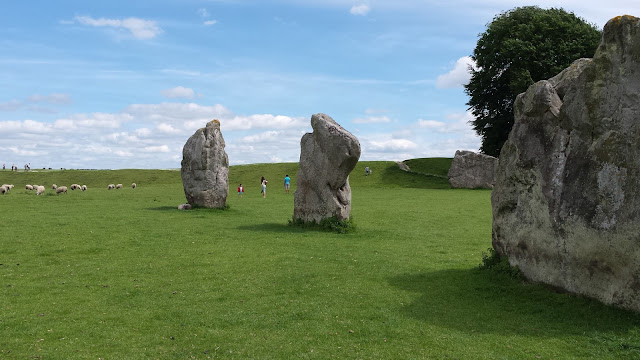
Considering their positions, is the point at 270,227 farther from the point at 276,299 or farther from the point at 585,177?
the point at 585,177

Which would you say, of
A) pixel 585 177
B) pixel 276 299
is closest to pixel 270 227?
pixel 276 299

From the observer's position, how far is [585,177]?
10109 mm

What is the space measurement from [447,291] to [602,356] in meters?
4.16

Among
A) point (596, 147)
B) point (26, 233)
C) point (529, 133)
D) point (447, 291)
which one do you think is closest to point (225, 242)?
point (26, 233)

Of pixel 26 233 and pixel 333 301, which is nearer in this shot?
pixel 333 301

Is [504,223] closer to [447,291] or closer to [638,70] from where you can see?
[447,291]

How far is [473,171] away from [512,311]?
41.6 meters

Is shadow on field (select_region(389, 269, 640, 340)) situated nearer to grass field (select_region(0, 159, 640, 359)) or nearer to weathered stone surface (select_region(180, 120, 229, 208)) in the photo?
grass field (select_region(0, 159, 640, 359))

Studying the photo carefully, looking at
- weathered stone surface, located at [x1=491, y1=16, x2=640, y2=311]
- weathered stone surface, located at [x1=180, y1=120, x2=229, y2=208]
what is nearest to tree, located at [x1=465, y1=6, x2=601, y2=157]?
weathered stone surface, located at [x1=180, y1=120, x2=229, y2=208]

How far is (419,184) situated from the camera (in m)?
56.8

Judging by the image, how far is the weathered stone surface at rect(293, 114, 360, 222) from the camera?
21.3 m

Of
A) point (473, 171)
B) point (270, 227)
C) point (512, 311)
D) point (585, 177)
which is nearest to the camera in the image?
point (585, 177)

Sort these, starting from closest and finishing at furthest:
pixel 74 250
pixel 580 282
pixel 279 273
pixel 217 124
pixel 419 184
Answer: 1. pixel 580 282
2. pixel 279 273
3. pixel 74 250
4. pixel 217 124
5. pixel 419 184

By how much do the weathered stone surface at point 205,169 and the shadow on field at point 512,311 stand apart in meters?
17.9
